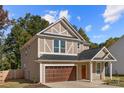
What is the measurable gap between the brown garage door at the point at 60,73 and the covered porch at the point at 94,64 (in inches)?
41.5

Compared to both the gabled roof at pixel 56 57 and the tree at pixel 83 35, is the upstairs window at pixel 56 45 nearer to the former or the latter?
the gabled roof at pixel 56 57

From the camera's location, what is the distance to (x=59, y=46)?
97.6ft

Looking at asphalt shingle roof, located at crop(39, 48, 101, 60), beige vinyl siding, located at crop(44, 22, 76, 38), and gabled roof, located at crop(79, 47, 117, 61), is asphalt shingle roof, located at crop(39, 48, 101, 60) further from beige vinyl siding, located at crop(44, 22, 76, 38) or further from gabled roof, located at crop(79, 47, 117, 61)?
beige vinyl siding, located at crop(44, 22, 76, 38)

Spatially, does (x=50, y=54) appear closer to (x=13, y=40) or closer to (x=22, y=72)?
(x=22, y=72)

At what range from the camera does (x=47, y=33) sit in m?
29.0

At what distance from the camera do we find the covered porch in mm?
29469

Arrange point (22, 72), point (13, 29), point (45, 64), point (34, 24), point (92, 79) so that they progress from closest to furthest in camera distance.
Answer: point (45, 64) < point (92, 79) < point (22, 72) < point (13, 29) < point (34, 24)

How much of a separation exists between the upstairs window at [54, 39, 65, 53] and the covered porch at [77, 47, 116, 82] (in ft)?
8.68

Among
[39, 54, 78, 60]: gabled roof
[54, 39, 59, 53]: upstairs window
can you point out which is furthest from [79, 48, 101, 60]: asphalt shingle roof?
[54, 39, 59, 53]: upstairs window

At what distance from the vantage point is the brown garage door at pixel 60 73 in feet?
91.2

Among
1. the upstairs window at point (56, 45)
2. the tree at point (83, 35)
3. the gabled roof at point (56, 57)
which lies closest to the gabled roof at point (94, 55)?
the gabled roof at point (56, 57)

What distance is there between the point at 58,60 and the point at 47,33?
3662 mm

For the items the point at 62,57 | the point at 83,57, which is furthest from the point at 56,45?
the point at 83,57
